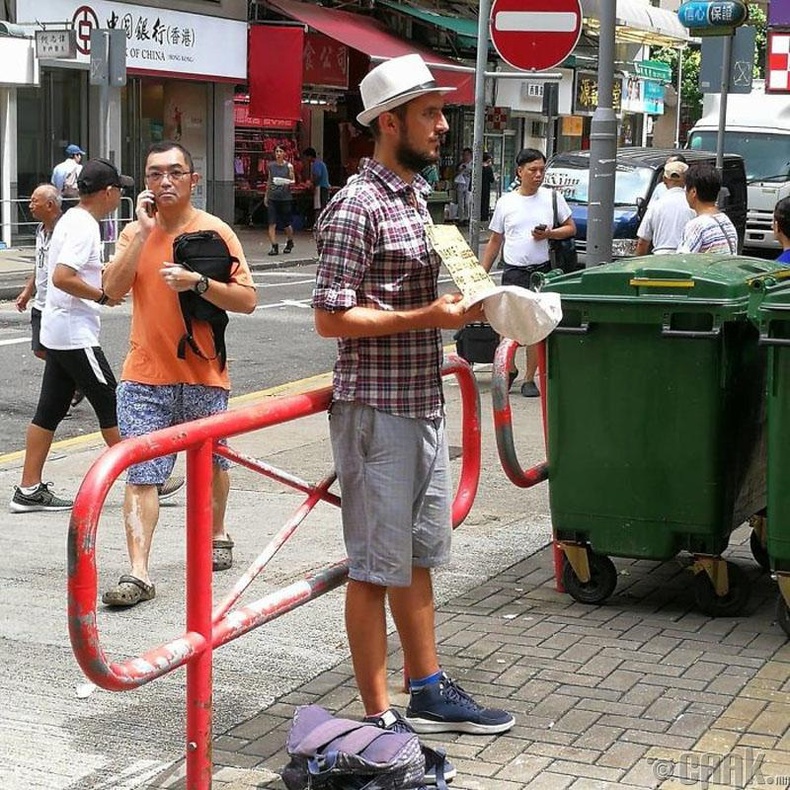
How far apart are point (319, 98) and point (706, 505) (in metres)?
26.2

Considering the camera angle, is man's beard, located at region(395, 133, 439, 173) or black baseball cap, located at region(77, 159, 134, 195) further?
black baseball cap, located at region(77, 159, 134, 195)

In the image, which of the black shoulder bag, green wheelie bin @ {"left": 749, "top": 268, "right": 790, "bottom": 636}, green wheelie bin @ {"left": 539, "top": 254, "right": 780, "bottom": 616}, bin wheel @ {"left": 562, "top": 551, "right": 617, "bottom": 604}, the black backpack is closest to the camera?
green wheelie bin @ {"left": 749, "top": 268, "right": 790, "bottom": 636}

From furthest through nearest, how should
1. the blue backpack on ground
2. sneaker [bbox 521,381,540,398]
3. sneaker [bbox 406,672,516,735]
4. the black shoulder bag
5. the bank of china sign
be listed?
the bank of china sign, the black shoulder bag, sneaker [bbox 521,381,540,398], sneaker [bbox 406,672,516,735], the blue backpack on ground

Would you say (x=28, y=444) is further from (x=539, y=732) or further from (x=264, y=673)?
(x=539, y=732)

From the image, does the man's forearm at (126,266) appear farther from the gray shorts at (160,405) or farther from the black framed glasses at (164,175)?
the gray shorts at (160,405)

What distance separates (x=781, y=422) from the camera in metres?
5.39

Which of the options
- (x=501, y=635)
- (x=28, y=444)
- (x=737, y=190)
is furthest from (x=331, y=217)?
(x=737, y=190)

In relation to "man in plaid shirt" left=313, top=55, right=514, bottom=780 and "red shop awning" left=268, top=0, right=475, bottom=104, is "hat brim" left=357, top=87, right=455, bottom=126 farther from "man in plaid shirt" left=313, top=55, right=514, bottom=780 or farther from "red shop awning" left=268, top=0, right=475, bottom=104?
"red shop awning" left=268, top=0, right=475, bottom=104

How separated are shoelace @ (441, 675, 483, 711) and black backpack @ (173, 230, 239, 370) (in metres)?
2.00

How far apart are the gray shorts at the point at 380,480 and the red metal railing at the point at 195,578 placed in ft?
0.61

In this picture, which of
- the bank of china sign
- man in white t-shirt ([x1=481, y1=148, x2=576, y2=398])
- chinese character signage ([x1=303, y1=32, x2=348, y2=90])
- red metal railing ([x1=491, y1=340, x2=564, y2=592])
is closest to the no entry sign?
man in white t-shirt ([x1=481, y1=148, x2=576, y2=398])

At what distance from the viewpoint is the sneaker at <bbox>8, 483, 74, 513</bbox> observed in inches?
304

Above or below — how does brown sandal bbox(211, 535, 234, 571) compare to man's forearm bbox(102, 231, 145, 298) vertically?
below

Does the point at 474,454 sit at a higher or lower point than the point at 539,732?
higher
